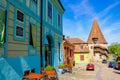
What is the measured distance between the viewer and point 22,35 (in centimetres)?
1252

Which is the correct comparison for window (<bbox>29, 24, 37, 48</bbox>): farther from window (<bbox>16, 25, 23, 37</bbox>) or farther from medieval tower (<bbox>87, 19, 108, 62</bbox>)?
medieval tower (<bbox>87, 19, 108, 62</bbox>)

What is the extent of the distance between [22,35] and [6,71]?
10.4 ft

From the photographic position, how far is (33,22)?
48.3 feet

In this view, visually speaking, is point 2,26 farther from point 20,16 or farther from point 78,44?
point 78,44

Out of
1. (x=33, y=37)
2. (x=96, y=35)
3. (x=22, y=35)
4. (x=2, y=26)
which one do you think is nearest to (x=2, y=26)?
(x=2, y=26)

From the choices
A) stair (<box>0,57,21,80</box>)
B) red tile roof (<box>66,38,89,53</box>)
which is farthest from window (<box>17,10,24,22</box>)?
red tile roof (<box>66,38,89,53</box>)

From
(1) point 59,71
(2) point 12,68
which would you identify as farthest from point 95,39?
(2) point 12,68

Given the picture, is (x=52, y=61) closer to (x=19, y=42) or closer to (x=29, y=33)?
(x=29, y=33)

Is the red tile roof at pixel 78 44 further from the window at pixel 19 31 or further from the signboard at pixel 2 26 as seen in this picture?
the signboard at pixel 2 26

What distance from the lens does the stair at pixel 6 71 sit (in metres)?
9.61

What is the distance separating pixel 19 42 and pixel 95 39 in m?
84.3

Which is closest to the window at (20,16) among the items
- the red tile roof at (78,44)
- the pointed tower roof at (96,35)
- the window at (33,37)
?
the window at (33,37)

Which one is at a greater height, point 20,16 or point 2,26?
point 20,16

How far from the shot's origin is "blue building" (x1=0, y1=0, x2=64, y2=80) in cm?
1004
